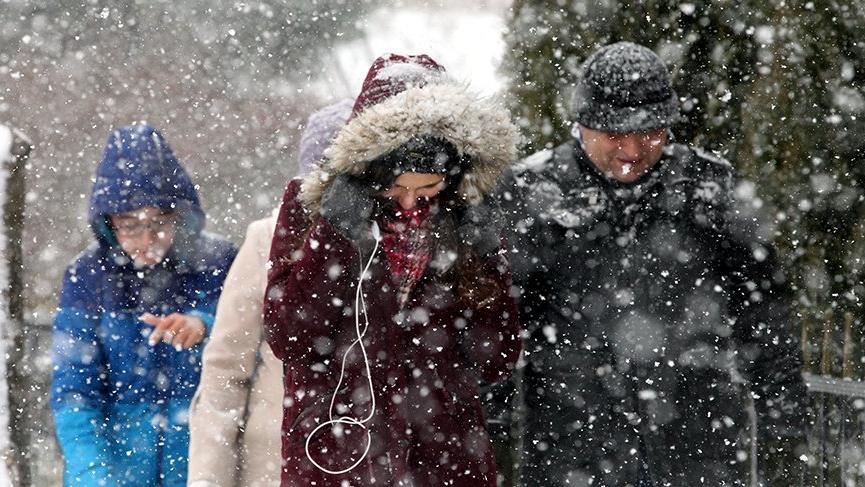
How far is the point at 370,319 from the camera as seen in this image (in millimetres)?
2885

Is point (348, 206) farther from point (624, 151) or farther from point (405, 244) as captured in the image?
point (624, 151)

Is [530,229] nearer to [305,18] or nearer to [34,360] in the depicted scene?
[34,360]

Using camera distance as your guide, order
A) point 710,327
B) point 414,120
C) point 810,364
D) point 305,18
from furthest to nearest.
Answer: point 305,18 → point 810,364 → point 710,327 → point 414,120

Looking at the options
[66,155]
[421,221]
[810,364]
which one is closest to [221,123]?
[66,155]

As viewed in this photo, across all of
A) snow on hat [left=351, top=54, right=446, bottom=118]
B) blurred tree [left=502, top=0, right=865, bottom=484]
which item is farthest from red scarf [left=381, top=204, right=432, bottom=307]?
blurred tree [left=502, top=0, right=865, bottom=484]

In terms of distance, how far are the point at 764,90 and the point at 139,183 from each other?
2476 millimetres

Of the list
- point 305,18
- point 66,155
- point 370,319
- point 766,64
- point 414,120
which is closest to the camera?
point 414,120

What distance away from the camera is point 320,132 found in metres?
3.31

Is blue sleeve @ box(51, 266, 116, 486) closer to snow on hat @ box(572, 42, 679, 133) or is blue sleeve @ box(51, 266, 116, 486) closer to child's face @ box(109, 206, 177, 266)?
child's face @ box(109, 206, 177, 266)

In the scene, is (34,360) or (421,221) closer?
(421,221)

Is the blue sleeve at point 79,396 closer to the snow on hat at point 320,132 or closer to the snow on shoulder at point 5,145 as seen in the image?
the snow on hat at point 320,132

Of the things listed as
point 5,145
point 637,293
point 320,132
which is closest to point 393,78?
point 320,132

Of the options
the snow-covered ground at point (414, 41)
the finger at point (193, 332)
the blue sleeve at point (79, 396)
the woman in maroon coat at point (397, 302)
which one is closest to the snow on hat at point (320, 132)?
the woman in maroon coat at point (397, 302)

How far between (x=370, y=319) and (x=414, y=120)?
56 centimetres
